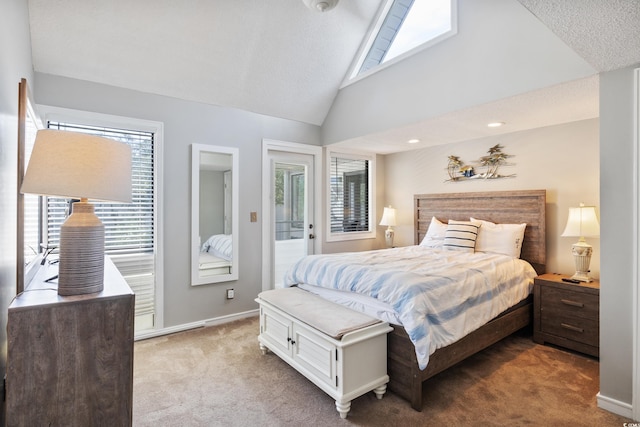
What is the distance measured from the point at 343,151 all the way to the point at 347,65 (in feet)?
3.92

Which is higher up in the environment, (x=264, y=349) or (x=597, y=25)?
(x=597, y=25)

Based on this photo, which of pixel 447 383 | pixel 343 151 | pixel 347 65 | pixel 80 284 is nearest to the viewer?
pixel 80 284

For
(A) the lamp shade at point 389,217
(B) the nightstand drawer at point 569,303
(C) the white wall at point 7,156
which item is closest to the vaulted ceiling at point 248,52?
(C) the white wall at point 7,156

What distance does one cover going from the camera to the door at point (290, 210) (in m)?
4.14

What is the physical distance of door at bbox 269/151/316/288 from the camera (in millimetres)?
4137

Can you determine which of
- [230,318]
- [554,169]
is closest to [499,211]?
[554,169]

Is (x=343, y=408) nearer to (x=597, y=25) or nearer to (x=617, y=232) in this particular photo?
(x=617, y=232)

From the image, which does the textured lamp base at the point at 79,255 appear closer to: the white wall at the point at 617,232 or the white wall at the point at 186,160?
the white wall at the point at 186,160

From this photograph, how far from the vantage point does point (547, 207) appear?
3.49 meters

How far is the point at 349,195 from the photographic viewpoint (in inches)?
196

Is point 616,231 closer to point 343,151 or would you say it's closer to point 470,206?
point 470,206

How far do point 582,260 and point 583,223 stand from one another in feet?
1.11

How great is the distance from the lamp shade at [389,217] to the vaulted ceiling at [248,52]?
1.18 m

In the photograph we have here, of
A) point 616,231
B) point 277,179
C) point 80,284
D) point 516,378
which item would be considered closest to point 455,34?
point 616,231
